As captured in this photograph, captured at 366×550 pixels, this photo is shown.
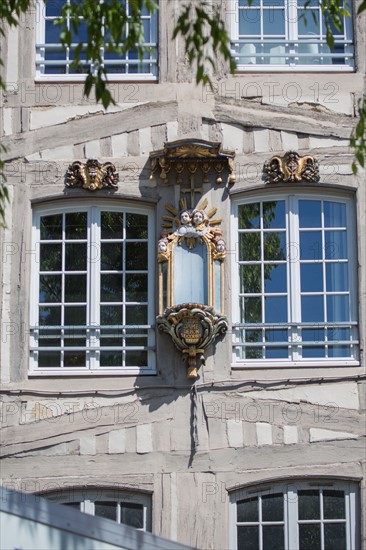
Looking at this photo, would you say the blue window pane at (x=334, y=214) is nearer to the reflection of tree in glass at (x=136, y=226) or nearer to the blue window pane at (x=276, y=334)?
the blue window pane at (x=276, y=334)

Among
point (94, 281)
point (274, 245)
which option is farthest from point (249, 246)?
point (94, 281)

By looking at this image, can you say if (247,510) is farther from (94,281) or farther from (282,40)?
(282,40)

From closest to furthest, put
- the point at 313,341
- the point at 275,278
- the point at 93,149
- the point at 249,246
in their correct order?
the point at 313,341 → the point at 275,278 → the point at 249,246 → the point at 93,149

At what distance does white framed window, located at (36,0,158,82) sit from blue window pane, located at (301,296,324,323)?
10.7 feet

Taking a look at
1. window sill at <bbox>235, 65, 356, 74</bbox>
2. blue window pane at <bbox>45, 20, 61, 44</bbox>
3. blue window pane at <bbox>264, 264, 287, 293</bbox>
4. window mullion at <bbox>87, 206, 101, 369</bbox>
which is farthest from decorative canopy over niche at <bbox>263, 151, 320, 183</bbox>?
blue window pane at <bbox>45, 20, 61, 44</bbox>

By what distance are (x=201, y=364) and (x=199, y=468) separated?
3.84ft

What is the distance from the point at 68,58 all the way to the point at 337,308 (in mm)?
4457

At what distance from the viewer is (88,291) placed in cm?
1557

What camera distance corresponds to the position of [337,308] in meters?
15.5

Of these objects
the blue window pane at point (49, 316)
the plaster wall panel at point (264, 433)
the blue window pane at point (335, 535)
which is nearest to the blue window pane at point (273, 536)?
the blue window pane at point (335, 535)

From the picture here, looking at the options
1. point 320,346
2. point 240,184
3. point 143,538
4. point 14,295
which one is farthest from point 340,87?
point 143,538

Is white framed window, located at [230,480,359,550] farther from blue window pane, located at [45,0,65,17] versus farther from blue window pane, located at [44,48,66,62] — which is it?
blue window pane, located at [45,0,65,17]

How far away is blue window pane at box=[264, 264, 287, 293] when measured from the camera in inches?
613

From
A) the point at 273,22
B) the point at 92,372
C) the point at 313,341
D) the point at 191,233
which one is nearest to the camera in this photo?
the point at 92,372
